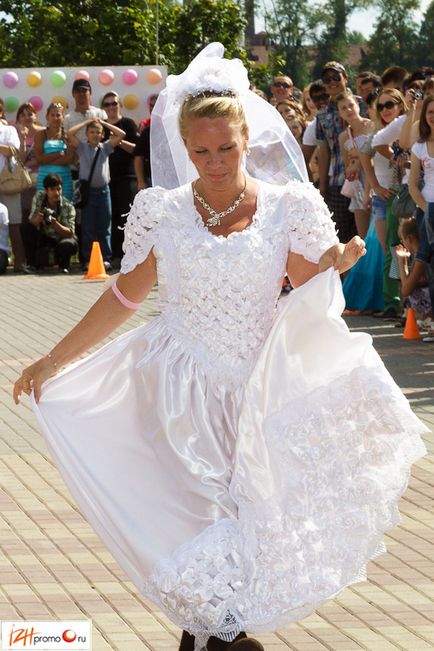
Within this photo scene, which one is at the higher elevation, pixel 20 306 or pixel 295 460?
pixel 295 460

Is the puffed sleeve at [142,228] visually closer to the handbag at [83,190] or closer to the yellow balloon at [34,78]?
the handbag at [83,190]

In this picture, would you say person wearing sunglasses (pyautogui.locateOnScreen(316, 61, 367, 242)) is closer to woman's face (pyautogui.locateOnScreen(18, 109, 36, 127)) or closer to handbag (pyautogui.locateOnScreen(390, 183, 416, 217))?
handbag (pyautogui.locateOnScreen(390, 183, 416, 217))

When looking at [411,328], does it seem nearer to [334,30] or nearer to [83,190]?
[83,190]

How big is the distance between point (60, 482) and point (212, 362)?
2.90 m

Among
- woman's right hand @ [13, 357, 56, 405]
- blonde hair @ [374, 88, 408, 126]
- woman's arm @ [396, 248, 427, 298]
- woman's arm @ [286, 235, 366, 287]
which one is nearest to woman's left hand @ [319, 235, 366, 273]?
woman's arm @ [286, 235, 366, 287]

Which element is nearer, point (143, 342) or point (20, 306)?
point (143, 342)

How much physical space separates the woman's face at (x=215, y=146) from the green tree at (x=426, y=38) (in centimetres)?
9817

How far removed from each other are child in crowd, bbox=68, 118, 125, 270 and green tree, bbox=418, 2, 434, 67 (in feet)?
280

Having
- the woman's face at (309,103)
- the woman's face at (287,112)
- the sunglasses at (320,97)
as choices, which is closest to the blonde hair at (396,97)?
the sunglasses at (320,97)

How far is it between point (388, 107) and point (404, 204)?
1.23 metres

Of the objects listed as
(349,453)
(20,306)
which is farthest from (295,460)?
(20,306)

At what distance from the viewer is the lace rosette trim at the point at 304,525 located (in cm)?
436

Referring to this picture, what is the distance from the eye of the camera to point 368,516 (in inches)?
176

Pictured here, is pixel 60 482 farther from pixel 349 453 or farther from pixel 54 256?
pixel 54 256
